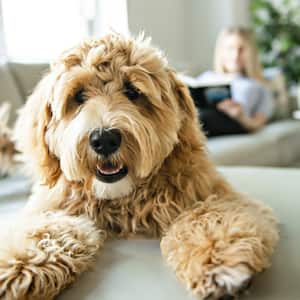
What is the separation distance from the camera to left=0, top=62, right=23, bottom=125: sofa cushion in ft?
8.36

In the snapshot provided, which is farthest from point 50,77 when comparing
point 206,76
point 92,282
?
point 206,76

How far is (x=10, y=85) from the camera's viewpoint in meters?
2.63

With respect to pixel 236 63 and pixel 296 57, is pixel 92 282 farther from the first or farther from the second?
pixel 296 57

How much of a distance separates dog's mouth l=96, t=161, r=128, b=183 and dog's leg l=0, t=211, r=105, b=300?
127 millimetres

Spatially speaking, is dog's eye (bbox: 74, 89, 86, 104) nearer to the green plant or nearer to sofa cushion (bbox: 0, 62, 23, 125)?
sofa cushion (bbox: 0, 62, 23, 125)

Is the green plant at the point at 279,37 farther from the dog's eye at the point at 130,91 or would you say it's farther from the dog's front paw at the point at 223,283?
the dog's front paw at the point at 223,283

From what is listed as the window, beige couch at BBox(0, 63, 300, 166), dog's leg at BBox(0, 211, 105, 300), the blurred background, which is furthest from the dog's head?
the window

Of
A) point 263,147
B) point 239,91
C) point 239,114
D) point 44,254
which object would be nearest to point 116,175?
point 44,254

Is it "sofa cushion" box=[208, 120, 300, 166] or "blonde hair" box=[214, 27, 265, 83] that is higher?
"blonde hair" box=[214, 27, 265, 83]

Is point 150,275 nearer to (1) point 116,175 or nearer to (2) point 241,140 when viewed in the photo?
(1) point 116,175

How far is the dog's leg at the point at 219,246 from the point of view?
877mm

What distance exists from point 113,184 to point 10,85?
65.2 inches

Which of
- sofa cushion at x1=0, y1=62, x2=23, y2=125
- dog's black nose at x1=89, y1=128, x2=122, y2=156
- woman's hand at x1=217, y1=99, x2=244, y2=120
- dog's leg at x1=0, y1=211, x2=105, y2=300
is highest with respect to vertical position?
dog's black nose at x1=89, y1=128, x2=122, y2=156

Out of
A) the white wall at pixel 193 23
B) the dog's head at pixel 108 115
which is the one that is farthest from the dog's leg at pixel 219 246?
the white wall at pixel 193 23
